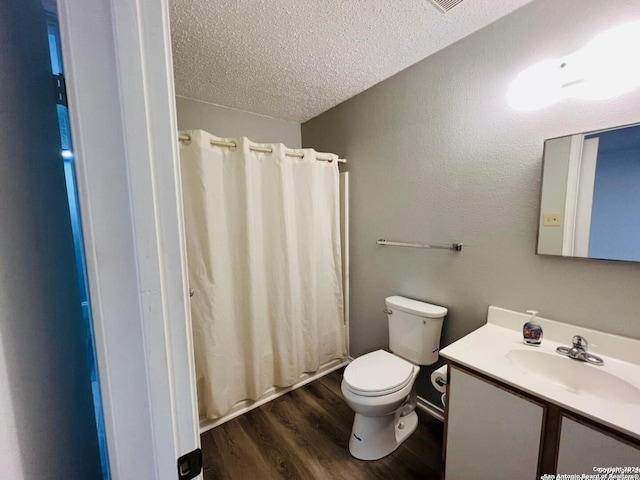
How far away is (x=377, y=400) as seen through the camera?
1369mm

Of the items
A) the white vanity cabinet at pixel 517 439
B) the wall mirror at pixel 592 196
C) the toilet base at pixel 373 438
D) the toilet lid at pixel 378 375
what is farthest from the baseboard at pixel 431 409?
the wall mirror at pixel 592 196

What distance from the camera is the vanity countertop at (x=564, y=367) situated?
32.3 inches

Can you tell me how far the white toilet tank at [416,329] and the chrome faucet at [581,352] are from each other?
1.82 ft

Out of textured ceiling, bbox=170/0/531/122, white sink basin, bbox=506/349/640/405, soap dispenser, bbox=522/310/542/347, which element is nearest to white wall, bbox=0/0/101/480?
textured ceiling, bbox=170/0/531/122

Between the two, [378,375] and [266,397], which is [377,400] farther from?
[266,397]

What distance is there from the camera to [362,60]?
1.62 metres

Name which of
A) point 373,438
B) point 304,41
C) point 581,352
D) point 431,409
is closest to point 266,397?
point 373,438

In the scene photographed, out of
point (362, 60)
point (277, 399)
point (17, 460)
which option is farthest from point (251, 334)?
point (362, 60)

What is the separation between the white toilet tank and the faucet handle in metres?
0.57

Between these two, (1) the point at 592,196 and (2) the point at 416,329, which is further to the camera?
(2) the point at 416,329

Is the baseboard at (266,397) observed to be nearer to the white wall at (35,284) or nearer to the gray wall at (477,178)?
the gray wall at (477,178)

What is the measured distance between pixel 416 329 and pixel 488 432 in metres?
0.64

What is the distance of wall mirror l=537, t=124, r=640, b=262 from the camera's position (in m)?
1.02

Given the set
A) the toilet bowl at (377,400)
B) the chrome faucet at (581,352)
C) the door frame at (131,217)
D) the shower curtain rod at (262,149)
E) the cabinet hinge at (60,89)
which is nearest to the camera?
the door frame at (131,217)
